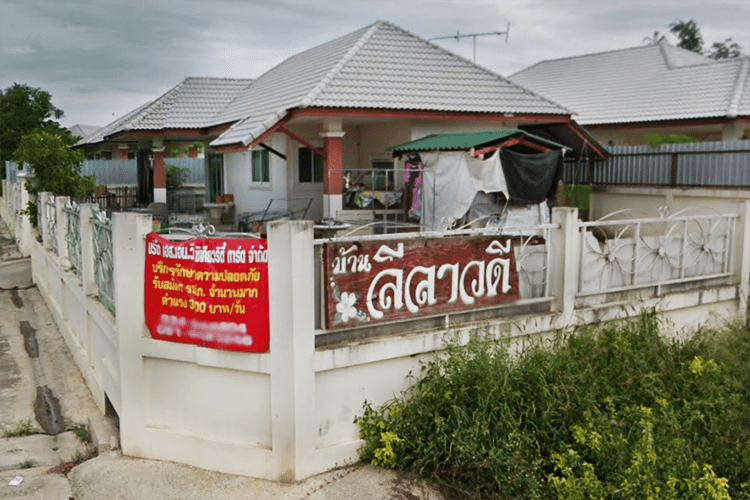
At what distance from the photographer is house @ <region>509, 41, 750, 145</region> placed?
18.1 metres

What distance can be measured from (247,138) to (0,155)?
28089 mm

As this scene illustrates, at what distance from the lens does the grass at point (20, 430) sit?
7043mm

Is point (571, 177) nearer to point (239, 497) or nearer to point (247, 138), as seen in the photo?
point (247, 138)

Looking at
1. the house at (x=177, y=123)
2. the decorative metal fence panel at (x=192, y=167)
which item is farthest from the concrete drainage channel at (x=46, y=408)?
the decorative metal fence panel at (x=192, y=167)

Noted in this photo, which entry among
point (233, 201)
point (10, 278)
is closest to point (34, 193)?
point (10, 278)

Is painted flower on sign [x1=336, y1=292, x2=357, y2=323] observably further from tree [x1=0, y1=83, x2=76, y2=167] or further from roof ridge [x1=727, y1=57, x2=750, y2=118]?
tree [x1=0, y1=83, x2=76, y2=167]

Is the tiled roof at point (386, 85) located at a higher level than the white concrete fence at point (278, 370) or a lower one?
higher

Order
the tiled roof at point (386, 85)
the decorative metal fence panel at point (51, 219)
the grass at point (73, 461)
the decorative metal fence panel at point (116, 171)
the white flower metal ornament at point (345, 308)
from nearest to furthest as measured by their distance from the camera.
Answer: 1. the white flower metal ornament at point (345, 308)
2. the grass at point (73, 461)
3. the decorative metal fence panel at point (51, 219)
4. the tiled roof at point (386, 85)
5. the decorative metal fence panel at point (116, 171)

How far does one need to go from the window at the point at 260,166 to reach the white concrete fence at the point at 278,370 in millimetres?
9509

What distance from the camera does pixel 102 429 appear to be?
6.73 metres

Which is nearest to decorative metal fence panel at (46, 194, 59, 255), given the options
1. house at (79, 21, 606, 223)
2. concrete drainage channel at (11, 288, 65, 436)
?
concrete drainage channel at (11, 288, 65, 436)

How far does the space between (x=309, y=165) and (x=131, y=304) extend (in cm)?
975

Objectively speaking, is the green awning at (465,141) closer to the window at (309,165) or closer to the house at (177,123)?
the window at (309,165)

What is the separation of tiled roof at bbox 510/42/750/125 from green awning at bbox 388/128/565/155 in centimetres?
426
